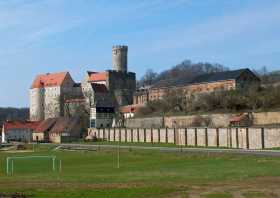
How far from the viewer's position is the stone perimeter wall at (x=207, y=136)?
7544 centimetres

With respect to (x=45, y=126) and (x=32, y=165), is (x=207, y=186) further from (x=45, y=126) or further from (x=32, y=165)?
(x=45, y=126)

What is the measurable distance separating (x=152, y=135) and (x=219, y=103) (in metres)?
15.5

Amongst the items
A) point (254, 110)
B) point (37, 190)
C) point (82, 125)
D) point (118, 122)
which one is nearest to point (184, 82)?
point (118, 122)

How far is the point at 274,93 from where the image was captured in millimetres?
102062

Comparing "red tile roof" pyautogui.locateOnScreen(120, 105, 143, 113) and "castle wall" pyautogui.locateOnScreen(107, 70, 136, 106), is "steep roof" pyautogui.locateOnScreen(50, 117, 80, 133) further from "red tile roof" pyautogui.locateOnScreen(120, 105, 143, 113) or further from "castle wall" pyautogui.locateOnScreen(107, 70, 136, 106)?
"castle wall" pyautogui.locateOnScreen(107, 70, 136, 106)

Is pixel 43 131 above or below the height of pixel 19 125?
below

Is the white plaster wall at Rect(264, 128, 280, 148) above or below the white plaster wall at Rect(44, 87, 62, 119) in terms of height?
below

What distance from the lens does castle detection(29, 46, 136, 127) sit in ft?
568

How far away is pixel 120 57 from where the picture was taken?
7490 inches

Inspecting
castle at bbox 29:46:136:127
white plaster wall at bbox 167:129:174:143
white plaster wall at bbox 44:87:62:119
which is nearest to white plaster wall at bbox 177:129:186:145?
white plaster wall at bbox 167:129:174:143

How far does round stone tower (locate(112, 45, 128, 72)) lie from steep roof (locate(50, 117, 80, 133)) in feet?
141

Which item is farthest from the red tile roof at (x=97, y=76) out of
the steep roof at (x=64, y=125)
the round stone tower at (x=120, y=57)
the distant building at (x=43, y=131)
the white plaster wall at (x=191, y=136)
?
the white plaster wall at (x=191, y=136)

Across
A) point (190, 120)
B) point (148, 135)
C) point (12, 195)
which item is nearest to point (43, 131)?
point (148, 135)

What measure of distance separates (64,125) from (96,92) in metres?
31.6
